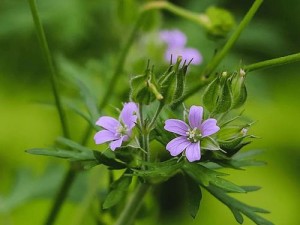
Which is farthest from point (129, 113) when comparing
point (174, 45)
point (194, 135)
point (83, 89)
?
point (174, 45)

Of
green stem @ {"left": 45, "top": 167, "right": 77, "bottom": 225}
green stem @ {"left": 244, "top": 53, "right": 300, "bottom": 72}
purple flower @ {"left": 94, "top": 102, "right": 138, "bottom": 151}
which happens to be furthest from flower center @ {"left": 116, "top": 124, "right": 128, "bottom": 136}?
green stem @ {"left": 45, "top": 167, "right": 77, "bottom": 225}

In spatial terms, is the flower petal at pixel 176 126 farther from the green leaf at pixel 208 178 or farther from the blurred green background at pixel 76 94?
the blurred green background at pixel 76 94

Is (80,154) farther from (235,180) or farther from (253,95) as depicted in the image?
(235,180)

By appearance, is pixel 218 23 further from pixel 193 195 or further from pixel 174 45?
pixel 193 195

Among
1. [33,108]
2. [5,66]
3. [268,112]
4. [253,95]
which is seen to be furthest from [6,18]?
[268,112]

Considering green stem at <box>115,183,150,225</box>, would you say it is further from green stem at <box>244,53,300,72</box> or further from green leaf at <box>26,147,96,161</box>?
green stem at <box>244,53,300,72</box>

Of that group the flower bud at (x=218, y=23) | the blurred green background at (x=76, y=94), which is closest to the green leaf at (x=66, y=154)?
the flower bud at (x=218, y=23)

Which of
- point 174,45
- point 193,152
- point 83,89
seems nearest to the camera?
point 193,152
